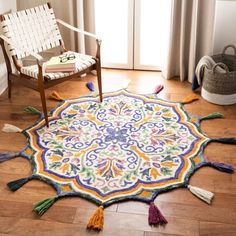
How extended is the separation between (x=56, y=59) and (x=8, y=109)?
60cm

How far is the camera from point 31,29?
11.0 ft

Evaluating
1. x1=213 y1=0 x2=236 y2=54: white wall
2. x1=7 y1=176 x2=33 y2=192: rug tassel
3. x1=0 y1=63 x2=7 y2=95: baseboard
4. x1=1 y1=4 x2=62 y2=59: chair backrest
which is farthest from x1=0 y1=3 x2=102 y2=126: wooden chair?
x1=213 y1=0 x2=236 y2=54: white wall

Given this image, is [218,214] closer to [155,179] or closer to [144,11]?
[155,179]

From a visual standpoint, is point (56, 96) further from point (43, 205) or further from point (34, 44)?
point (43, 205)

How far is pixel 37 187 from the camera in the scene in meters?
2.52

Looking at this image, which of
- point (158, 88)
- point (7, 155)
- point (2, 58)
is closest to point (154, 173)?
point (7, 155)

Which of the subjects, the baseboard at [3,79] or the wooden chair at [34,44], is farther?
the baseboard at [3,79]

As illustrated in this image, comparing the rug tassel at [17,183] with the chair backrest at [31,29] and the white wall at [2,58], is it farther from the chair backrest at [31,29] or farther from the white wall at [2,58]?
the white wall at [2,58]

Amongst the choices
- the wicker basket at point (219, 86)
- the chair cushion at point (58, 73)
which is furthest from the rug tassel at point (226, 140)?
the chair cushion at point (58, 73)

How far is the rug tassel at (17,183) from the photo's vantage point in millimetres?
2500

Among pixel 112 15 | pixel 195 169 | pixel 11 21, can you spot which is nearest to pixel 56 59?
pixel 11 21

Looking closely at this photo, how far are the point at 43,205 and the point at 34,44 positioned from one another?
1.54m

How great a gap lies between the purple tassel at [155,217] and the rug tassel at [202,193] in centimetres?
27

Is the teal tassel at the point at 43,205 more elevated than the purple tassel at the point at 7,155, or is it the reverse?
the purple tassel at the point at 7,155
